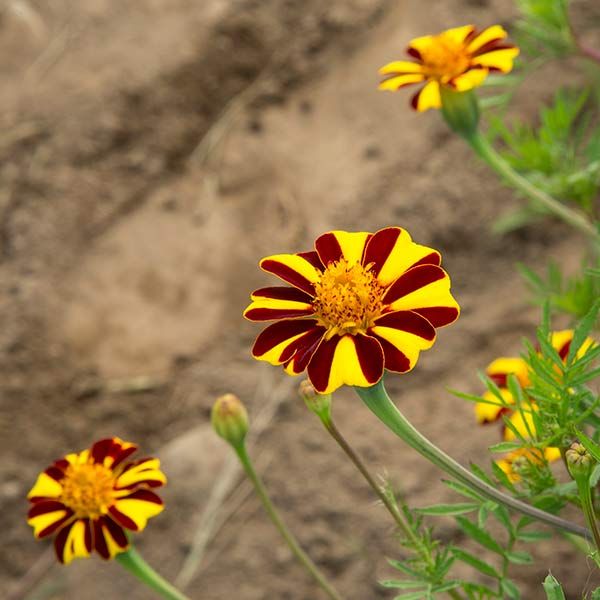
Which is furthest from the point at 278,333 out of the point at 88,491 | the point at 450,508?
the point at 88,491

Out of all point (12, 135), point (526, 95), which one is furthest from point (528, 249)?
point (12, 135)

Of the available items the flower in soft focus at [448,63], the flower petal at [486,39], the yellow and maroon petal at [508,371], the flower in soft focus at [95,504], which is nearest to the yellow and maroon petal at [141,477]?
the flower in soft focus at [95,504]

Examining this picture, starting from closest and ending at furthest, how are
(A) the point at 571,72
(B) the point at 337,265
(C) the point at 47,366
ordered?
(B) the point at 337,265
(A) the point at 571,72
(C) the point at 47,366

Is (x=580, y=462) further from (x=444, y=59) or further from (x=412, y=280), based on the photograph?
(x=444, y=59)

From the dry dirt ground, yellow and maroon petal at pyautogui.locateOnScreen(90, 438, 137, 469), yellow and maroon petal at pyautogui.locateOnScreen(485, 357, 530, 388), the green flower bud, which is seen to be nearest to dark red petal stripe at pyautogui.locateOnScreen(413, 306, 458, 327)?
yellow and maroon petal at pyautogui.locateOnScreen(485, 357, 530, 388)

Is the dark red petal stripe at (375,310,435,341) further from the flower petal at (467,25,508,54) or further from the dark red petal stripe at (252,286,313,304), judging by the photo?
the flower petal at (467,25,508,54)

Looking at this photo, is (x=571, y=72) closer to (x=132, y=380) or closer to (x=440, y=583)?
(x=132, y=380)

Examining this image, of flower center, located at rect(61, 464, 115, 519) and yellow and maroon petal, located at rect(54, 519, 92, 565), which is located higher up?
flower center, located at rect(61, 464, 115, 519)
